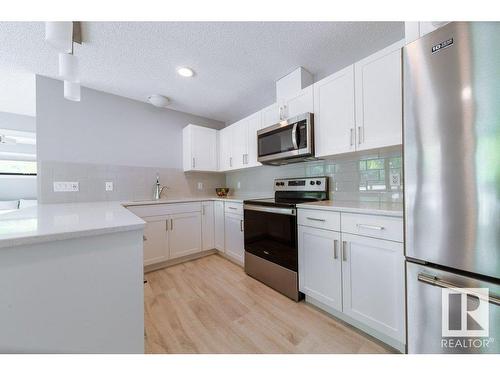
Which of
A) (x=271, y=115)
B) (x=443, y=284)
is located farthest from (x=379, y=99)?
(x=443, y=284)

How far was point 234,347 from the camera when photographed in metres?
1.23

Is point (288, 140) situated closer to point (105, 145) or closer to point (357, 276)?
point (357, 276)

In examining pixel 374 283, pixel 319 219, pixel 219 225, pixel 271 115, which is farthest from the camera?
pixel 219 225

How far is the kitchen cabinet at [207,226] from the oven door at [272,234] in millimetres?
766

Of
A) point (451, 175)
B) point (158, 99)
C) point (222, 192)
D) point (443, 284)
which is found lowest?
point (443, 284)

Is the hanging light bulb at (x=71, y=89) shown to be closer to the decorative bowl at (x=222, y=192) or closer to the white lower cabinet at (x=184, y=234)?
the white lower cabinet at (x=184, y=234)

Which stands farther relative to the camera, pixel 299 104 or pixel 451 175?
pixel 299 104

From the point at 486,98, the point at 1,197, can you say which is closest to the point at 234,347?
the point at 486,98

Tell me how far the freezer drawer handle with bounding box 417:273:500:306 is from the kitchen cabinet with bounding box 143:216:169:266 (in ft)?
7.85

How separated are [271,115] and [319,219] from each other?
4.40 feet

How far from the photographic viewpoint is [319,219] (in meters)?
1.50

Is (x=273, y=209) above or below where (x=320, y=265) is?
above

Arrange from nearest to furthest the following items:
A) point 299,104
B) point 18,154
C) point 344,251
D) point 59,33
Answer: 1. point 59,33
2. point 344,251
3. point 299,104
4. point 18,154
